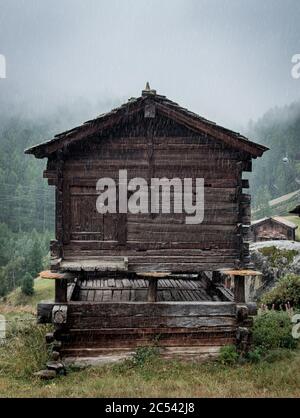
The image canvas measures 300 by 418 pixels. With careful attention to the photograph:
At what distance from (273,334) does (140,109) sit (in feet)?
21.8

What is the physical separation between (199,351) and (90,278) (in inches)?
220

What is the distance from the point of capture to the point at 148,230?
33.6 ft

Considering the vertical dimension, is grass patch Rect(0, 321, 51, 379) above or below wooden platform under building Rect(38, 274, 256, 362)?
below

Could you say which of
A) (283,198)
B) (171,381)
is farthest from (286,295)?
(283,198)

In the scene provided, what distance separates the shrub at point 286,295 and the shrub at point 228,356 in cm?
521

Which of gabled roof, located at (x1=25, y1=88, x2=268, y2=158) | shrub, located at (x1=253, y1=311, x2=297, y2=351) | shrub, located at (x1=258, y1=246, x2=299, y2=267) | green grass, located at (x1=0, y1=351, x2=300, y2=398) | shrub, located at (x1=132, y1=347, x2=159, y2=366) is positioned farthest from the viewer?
shrub, located at (x1=258, y1=246, x2=299, y2=267)

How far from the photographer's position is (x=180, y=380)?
9.23 meters

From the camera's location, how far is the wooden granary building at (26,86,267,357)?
32.8 ft

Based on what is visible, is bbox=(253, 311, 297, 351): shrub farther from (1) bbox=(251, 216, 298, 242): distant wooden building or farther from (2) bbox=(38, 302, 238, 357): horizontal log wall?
(1) bbox=(251, 216, 298, 242): distant wooden building

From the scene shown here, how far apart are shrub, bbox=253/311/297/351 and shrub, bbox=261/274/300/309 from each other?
9.55ft

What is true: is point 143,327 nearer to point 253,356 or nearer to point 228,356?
point 228,356

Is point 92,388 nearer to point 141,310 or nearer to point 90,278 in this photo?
point 141,310

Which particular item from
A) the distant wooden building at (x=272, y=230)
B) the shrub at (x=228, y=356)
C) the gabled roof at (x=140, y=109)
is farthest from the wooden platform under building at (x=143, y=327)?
the distant wooden building at (x=272, y=230)

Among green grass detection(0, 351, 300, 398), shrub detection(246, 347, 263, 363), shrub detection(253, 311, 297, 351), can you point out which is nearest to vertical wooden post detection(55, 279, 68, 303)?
green grass detection(0, 351, 300, 398)
